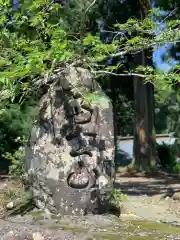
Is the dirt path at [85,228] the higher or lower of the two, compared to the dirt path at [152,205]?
higher

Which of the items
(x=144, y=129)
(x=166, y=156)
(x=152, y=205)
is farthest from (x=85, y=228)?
(x=166, y=156)

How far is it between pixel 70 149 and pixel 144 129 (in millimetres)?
15967

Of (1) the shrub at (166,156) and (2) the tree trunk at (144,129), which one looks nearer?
(2) the tree trunk at (144,129)

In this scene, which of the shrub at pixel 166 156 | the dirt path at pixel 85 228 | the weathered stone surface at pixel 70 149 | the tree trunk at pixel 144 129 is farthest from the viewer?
the shrub at pixel 166 156

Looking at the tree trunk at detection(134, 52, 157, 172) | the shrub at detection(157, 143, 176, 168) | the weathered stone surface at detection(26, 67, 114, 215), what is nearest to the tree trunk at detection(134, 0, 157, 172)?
the tree trunk at detection(134, 52, 157, 172)

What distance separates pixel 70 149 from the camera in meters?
7.53

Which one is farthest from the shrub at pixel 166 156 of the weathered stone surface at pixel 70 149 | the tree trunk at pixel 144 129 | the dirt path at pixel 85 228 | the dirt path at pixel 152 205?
the weathered stone surface at pixel 70 149

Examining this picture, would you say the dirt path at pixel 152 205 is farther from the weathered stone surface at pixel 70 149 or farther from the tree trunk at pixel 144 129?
the tree trunk at pixel 144 129

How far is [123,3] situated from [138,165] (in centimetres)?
818

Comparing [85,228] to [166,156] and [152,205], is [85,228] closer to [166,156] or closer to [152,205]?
[152,205]

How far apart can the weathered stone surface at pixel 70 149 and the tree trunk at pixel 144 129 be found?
15.1m

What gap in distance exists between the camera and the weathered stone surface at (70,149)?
737cm

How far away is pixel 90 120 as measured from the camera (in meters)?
7.65

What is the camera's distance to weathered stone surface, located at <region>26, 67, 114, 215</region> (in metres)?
7.37
